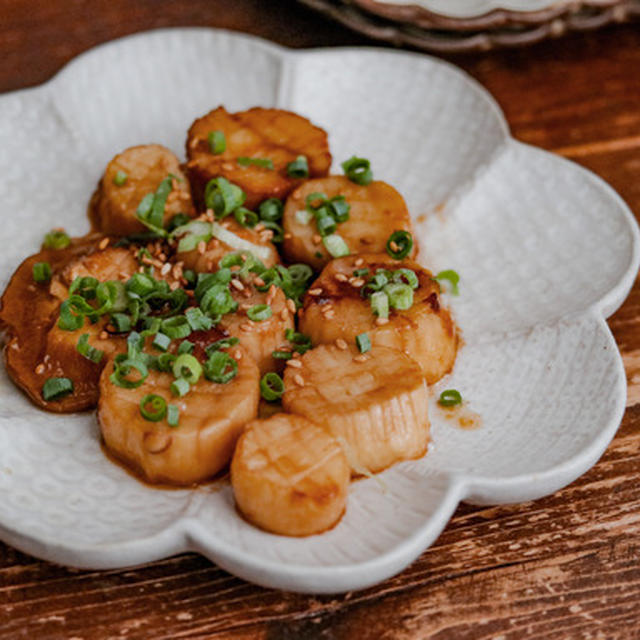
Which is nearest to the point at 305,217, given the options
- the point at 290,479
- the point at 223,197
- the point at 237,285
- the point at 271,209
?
the point at 271,209

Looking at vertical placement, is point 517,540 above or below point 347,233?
below

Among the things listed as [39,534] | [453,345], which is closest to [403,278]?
[453,345]

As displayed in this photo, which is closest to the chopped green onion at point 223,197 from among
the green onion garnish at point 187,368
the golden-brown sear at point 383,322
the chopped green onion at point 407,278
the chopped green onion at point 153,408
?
the golden-brown sear at point 383,322

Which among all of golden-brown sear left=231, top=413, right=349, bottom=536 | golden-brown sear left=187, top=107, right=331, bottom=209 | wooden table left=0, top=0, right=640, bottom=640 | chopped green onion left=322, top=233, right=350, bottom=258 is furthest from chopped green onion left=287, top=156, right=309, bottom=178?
wooden table left=0, top=0, right=640, bottom=640

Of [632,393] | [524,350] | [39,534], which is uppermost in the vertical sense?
[39,534]

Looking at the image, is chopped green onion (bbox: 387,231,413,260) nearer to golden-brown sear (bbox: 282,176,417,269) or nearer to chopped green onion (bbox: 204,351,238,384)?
golden-brown sear (bbox: 282,176,417,269)

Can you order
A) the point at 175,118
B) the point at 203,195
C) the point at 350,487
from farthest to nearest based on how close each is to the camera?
1. the point at 175,118
2. the point at 203,195
3. the point at 350,487

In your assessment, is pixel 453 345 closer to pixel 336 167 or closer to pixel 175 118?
pixel 336 167
